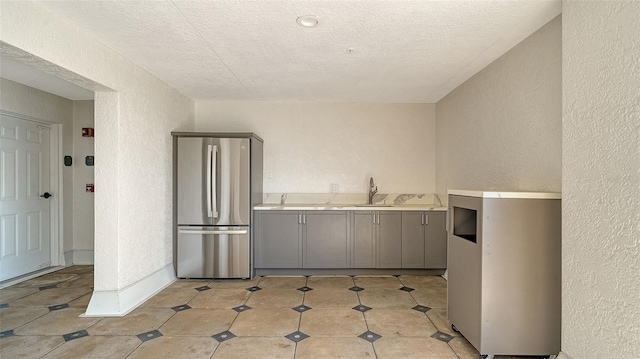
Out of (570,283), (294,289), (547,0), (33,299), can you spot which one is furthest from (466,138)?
(33,299)

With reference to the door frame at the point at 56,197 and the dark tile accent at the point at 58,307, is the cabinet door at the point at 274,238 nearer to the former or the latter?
the dark tile accent at the point at 58,307

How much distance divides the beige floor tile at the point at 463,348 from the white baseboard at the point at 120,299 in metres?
2.84

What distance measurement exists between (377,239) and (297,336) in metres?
1.92

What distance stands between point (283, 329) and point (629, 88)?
2685 mm

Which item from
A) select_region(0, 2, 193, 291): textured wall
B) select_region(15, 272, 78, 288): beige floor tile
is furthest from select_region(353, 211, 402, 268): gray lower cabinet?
select_region(15, 272, 78, 288): beige floor tile

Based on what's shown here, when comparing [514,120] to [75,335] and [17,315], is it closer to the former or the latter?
[75,335]

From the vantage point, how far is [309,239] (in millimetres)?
4129

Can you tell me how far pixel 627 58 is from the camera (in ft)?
4.97

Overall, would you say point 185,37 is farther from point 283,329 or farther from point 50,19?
point 283,329

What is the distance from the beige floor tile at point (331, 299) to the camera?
10.3 feet

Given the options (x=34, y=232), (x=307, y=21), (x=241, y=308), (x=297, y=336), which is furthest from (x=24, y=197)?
(x=307, y=21)

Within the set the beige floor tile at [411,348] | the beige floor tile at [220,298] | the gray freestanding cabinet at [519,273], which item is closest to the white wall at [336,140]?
the beige floor tile at [220,298]

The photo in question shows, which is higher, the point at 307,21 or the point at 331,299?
the point at 307,21

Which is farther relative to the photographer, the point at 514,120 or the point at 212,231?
the point at 212,231
